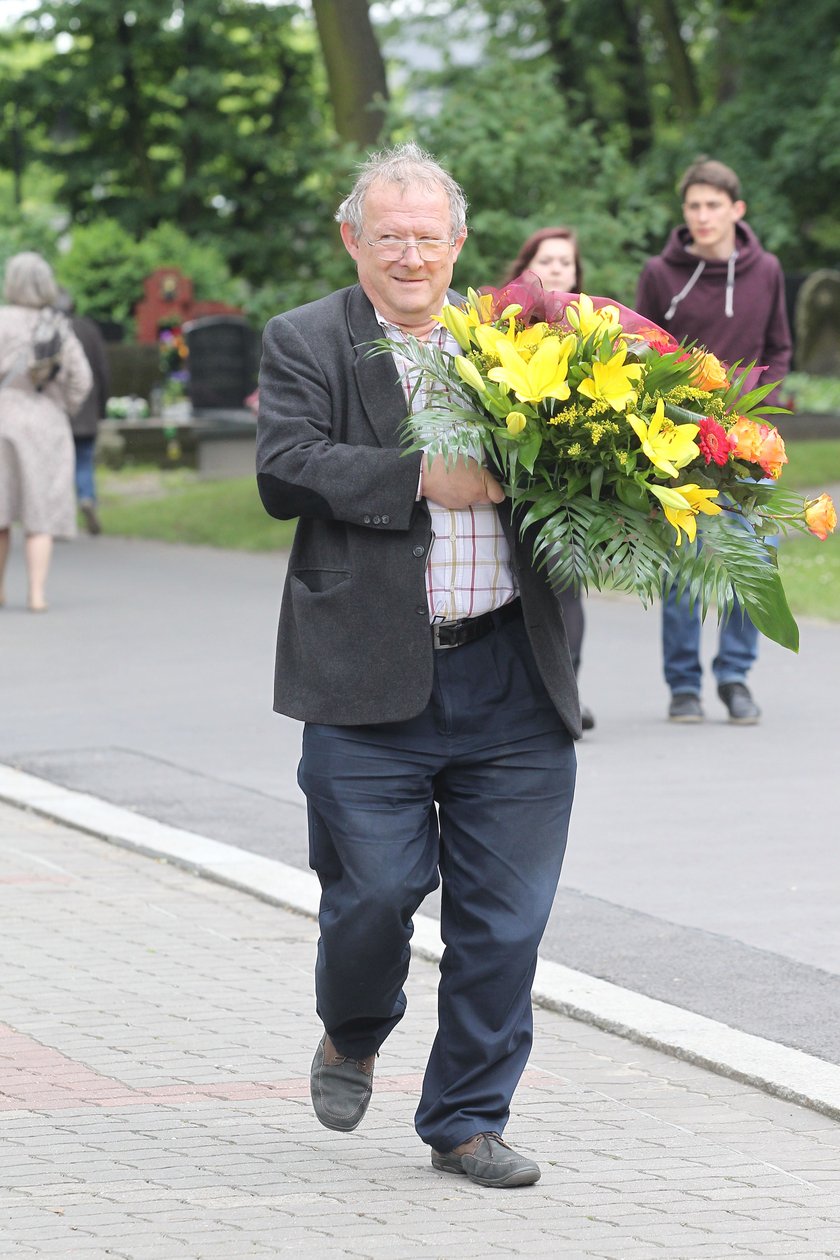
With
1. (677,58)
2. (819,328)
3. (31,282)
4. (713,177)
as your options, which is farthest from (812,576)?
(677,58)

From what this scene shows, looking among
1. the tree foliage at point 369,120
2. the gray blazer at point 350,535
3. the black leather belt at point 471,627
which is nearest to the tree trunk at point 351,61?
the tree foliage at point 369,120

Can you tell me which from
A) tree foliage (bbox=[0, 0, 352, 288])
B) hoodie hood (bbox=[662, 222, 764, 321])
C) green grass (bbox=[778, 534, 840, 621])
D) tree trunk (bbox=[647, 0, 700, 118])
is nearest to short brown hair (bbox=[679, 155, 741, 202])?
hoodie hood (bbox=[662, 222, 764, 321])

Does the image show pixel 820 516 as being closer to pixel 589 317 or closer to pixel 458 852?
pixel 589 317

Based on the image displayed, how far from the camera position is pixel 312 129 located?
42.2 meters

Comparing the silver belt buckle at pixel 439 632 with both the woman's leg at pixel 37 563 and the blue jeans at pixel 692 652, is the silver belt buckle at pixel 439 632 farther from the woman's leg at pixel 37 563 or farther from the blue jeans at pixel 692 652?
the woman's leg at pixel 37 563

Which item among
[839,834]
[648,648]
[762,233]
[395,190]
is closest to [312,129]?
[762,233]

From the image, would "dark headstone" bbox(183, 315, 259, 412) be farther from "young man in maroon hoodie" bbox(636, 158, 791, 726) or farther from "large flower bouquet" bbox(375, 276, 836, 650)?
"large flower bouquet" bbox(375, 276, 836, 650)

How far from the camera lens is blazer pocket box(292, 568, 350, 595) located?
4.01 metres

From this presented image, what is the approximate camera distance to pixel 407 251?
13.0 feet

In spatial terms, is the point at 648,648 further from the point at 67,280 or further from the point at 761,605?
the point at 67,280

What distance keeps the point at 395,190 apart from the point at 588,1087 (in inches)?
78.2

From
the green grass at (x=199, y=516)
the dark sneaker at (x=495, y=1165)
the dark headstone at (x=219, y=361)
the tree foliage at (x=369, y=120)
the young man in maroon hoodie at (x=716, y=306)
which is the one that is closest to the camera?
the dark sneaker at (x=495, y=1165)

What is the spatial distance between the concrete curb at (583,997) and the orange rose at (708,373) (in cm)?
154

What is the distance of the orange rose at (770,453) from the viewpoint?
383 centimetres
